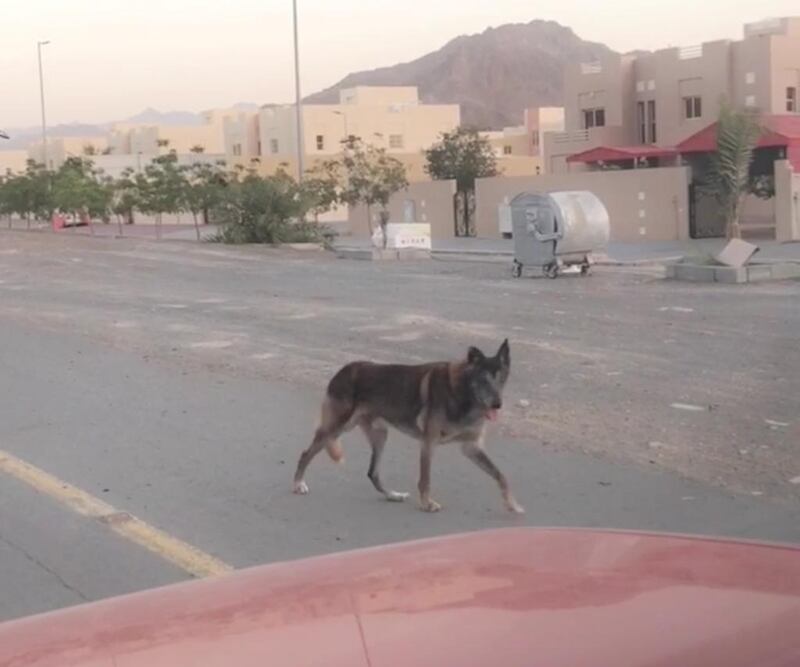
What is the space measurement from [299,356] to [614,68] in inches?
1580

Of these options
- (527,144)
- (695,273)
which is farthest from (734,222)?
(527,144)

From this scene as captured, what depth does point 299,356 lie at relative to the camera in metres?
13.3

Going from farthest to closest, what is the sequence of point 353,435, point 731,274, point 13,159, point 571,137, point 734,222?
point 13,159
point 571,137
point 734,222
point 731,274
point 353,435

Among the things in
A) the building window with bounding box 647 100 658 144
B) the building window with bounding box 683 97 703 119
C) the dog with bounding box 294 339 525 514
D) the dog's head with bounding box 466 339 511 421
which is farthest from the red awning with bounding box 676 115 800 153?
the dog's head with bounding box 466 339 511 421

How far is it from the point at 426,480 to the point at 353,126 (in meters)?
79.8

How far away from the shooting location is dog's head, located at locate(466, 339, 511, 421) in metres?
6.69

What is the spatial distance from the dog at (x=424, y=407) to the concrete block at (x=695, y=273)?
1546cm

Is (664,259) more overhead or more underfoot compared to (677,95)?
more underfoot

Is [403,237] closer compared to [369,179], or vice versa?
[403,237]

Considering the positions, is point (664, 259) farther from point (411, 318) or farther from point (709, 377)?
point (709, 377)

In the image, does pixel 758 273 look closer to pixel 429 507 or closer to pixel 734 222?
pixel 734 222

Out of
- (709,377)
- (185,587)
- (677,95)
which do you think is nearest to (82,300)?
(709,377)

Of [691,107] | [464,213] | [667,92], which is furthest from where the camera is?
[667,92]

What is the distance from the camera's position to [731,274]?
21234mm
